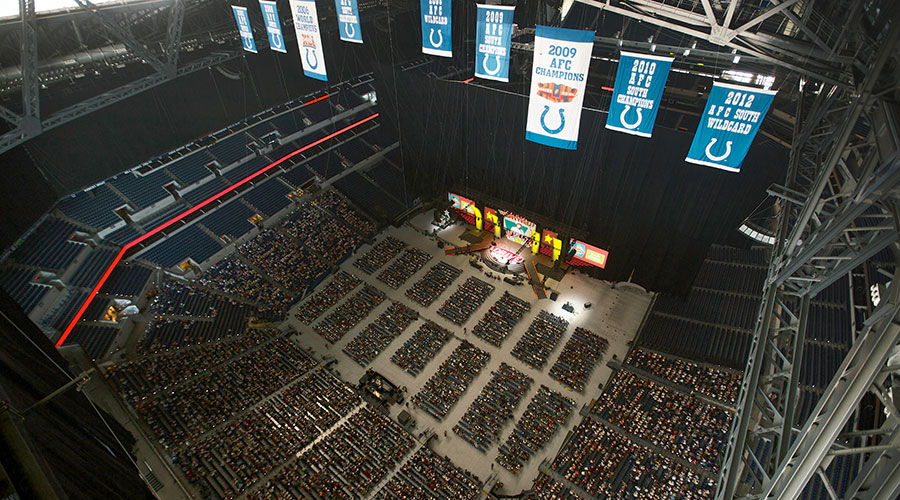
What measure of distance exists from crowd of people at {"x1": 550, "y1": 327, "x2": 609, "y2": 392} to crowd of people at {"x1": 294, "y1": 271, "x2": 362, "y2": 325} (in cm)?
1349

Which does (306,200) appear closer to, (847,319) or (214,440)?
(214,440)

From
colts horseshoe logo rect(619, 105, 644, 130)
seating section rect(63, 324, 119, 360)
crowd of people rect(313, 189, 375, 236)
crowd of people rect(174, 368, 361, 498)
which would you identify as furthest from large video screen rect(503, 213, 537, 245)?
seating section rect(63, 324, 119, 360)

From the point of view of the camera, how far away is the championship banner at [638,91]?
12.9 m

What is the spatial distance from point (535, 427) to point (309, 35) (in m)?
20.8

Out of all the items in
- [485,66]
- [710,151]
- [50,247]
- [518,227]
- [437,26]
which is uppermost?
[437,26]

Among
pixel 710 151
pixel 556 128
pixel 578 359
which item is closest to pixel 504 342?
pixel 578 359

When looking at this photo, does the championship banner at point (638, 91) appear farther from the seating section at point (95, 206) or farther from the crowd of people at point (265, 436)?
the seating section at point (95, 206)

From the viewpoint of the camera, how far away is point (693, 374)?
18.7 meters

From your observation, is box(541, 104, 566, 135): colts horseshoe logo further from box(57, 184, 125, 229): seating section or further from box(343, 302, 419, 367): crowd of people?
box(57, 184, 125, 229): seating section

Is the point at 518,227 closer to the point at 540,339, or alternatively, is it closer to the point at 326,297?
the point at 540,339

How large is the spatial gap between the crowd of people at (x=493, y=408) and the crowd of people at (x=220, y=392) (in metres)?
8.76

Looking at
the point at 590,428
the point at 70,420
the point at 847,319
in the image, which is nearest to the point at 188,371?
the point at 70,420

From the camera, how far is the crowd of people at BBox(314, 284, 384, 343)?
935 inches

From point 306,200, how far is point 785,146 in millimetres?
28581
